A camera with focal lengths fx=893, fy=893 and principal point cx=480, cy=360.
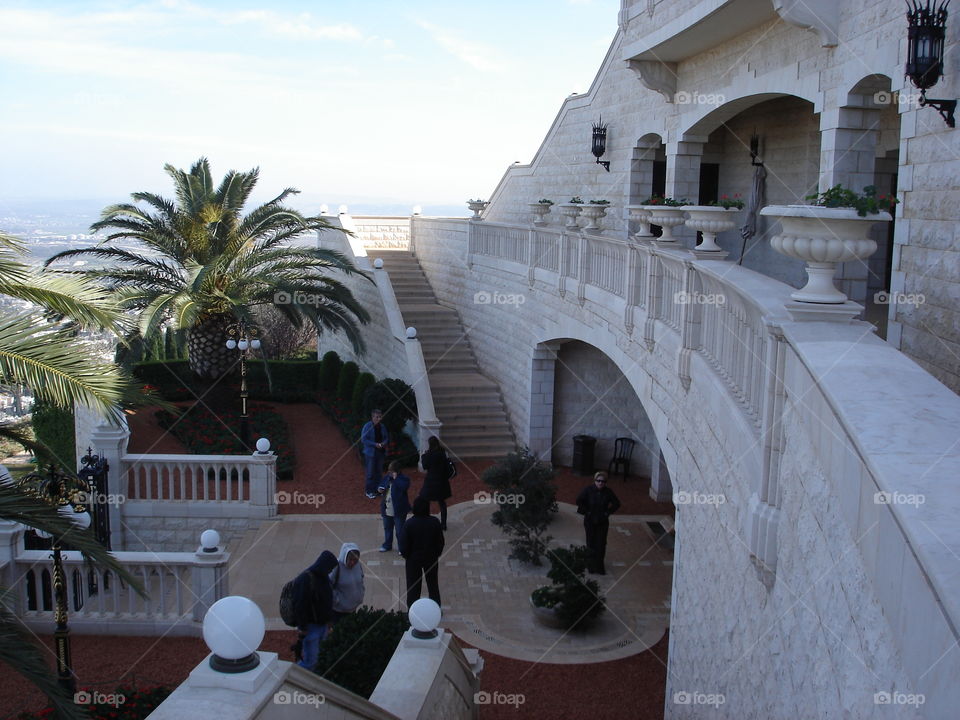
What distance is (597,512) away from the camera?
40.9ft

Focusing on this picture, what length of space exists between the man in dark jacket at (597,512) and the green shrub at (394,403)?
7.19 meters

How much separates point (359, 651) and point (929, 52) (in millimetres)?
6905

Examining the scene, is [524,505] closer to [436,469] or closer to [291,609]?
[436,469]

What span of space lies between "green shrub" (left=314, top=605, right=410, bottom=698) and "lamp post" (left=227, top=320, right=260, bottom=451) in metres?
11.0

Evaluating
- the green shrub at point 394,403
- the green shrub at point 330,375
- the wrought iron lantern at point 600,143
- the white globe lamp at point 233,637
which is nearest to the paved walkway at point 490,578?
the green shrub at point 394,403

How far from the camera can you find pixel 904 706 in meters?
2.65

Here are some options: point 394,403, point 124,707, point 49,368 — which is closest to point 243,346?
point 394,403

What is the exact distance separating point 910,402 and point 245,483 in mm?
16830

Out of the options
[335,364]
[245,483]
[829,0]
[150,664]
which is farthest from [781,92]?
[335,364]

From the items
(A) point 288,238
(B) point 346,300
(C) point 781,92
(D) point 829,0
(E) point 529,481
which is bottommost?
(E) point 529,481

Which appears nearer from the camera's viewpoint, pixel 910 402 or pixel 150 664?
pixel 910 402

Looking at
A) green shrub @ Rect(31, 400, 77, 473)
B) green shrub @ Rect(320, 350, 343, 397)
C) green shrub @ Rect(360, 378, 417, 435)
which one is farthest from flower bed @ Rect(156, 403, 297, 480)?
green shrub @ Rect(320, 350, 343, 397)

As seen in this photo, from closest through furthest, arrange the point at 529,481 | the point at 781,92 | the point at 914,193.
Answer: the point at 914,193
the point at 781,92
the point at 529,481

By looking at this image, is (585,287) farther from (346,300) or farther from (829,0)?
(346,300)
